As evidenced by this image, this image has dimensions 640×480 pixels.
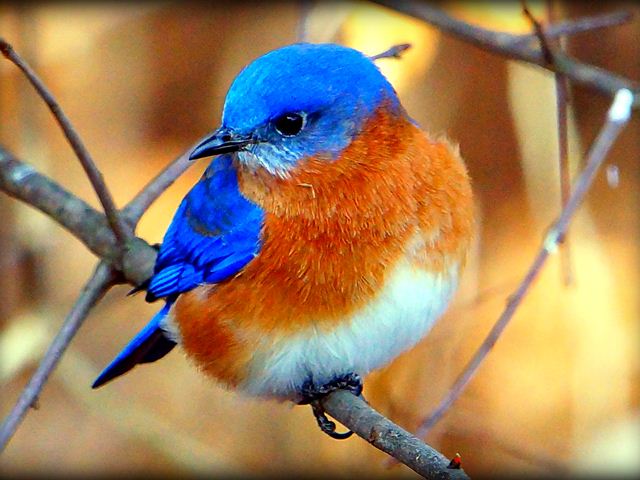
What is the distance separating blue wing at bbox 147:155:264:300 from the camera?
8.29 feet

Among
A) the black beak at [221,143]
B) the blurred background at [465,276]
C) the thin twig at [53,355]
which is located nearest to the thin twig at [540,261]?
the black beak at [221,143]

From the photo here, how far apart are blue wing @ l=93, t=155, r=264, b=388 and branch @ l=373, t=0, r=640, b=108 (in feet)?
2.21

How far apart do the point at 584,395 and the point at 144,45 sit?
9.99 feet

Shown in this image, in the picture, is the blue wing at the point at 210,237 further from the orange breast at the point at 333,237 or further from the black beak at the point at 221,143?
the black beak at the point at 221,143

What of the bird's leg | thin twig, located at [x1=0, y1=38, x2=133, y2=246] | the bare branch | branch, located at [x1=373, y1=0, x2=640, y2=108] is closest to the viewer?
the bare branch

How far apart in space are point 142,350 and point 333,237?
3.10 feet

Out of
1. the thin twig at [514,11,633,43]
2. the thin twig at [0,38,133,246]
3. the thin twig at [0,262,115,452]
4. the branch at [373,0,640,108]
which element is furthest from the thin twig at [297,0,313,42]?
the thin twig at [0,262,115,452]

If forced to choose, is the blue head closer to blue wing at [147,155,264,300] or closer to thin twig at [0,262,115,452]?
blue wing at [147,155,264,300]

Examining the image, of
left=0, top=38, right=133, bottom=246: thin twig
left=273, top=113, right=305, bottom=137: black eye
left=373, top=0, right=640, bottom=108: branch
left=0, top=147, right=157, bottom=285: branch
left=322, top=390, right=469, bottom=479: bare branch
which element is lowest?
left=322, top=390, right=469, bottom=479: bare branch

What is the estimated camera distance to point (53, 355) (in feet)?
7.20

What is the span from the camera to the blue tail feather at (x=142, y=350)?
9.78ft

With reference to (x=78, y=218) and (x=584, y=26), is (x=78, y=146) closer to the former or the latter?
(x=78, y=218)

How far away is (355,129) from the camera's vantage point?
253 cm

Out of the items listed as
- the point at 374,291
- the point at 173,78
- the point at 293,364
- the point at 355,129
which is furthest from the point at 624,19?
the point at 173,78
